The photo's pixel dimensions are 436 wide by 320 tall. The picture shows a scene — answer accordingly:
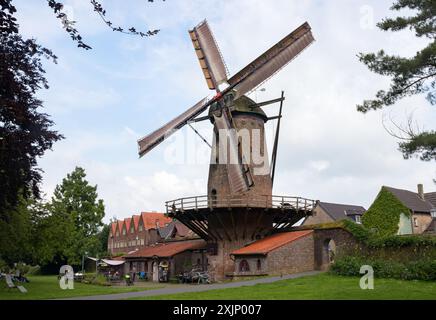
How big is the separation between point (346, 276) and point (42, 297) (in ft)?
45.7

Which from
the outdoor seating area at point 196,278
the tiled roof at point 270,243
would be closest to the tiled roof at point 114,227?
the outdoor seating area at point 196,278

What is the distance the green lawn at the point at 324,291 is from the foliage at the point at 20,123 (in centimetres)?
700

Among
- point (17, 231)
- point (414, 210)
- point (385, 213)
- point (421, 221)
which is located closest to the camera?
point (17, 231)

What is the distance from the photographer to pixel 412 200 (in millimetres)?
43781

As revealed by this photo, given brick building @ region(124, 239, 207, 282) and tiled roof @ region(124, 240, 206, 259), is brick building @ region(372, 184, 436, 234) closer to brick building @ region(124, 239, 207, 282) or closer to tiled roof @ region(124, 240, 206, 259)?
tiled roof @ region(124, 240, 206, 259)

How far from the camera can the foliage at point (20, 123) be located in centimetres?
1498

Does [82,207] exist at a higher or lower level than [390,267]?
higher

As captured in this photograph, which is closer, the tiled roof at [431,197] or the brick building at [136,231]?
the tiled roof at [431,197]

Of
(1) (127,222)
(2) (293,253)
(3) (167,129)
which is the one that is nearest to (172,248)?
(3) (167,129)

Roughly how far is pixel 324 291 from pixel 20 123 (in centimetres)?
1207

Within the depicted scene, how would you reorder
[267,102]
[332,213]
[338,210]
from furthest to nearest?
[338,210], [332,213], [267,102]

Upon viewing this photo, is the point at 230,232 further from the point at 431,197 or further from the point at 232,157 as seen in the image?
the point at 431,197

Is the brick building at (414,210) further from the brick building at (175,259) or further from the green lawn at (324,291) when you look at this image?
the green lawn at (324,291)

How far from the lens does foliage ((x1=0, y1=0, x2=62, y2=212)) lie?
49.1 ft
